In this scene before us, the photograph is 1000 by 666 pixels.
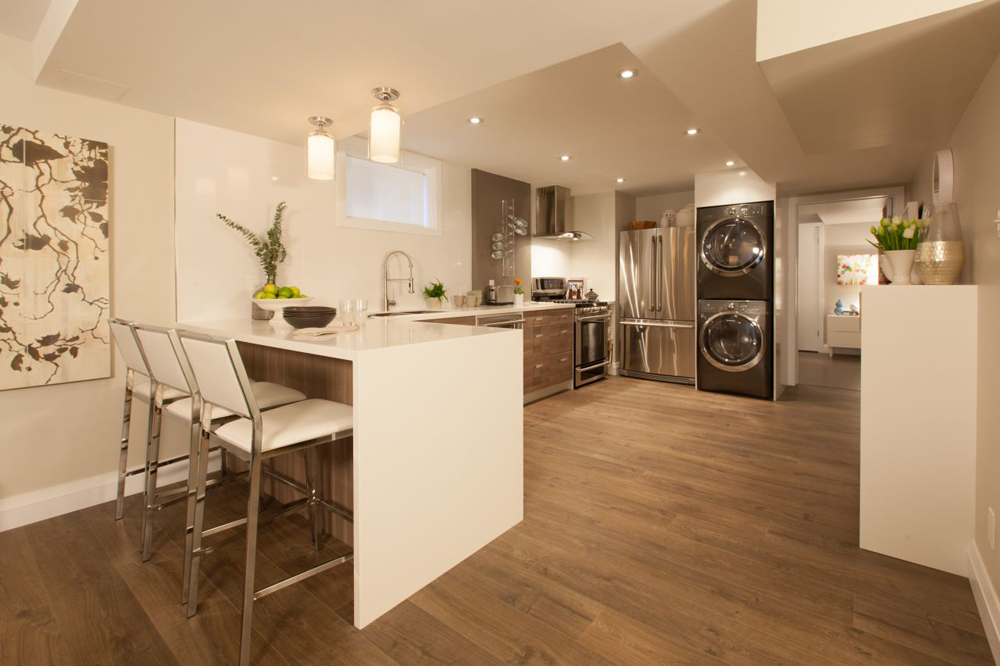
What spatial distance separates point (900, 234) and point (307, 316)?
2.75 m

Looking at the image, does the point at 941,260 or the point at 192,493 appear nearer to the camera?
the point at 192,493

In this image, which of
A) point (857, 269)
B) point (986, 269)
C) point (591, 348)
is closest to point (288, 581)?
point (986, 269)

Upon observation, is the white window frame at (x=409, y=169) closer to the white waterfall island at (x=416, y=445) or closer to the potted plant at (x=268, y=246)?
the potted plant at (x=268, y=246)

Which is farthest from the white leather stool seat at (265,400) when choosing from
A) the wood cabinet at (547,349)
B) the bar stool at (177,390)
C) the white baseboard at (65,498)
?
the wood cabinet at (547,349)

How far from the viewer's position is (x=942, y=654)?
1.49 metres

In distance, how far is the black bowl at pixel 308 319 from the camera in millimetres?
2260

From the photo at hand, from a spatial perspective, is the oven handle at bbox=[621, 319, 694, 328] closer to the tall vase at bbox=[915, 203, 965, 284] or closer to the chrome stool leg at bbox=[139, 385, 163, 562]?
the tall vase at bbox=[915, 203, 965, 284]

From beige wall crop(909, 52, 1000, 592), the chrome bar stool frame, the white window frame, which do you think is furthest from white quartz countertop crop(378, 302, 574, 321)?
beige wall crop(909, 52, 1000, 592)

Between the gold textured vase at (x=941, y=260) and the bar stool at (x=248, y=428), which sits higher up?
the gold textured vase at (x=941, y=260)

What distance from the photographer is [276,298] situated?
3.04 meters

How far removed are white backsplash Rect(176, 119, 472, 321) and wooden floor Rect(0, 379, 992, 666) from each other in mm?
1147

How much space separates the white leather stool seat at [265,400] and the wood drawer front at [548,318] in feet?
9.30

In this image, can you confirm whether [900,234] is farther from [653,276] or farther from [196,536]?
[653,276]

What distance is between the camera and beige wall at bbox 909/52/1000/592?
1.63 metres
